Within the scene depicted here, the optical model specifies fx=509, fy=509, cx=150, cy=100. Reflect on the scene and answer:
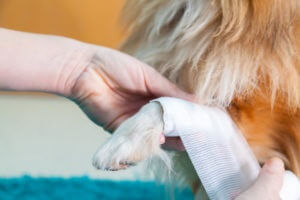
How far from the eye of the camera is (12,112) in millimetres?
1837

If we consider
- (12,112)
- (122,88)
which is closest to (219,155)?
(122,88)

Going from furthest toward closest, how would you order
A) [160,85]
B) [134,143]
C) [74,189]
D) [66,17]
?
[66,17], [74,189], [160,85], [134,143]

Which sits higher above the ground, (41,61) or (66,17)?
(41,61)

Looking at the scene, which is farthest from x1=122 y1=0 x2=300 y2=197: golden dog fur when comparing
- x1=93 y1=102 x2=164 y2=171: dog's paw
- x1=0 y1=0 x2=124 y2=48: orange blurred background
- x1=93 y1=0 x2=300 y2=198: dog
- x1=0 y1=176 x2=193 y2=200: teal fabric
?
x1=0 y1=0 x2=124 y2=48: orange blurred background

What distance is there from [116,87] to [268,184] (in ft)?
0.86

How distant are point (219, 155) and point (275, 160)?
78mm

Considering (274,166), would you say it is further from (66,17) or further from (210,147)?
(66,17)

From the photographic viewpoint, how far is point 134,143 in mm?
604

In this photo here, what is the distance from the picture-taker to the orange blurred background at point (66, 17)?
1.81 meters

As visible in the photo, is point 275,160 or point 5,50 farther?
point 5,50

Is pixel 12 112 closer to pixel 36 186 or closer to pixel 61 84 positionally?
pixel 36 186

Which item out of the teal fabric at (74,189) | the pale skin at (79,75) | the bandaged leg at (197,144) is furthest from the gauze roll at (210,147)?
the teal fabric at (74,189)

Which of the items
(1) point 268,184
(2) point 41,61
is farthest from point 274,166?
(2) point 41,61

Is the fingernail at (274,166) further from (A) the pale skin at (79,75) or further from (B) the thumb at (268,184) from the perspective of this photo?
(A) the pale skin at (79,75)
